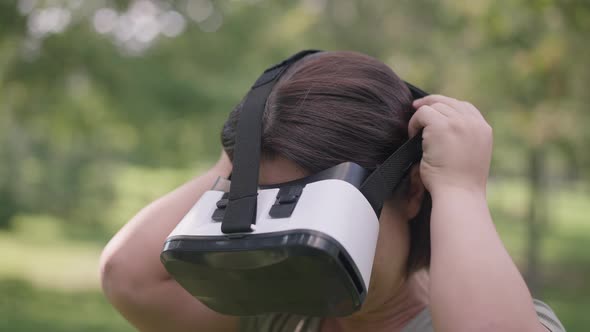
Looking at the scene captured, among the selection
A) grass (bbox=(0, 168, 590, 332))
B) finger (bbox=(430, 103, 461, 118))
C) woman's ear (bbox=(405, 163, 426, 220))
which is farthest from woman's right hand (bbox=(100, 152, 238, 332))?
grass (bbox=(0, 168, 590, 332))

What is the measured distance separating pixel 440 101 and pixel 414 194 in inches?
9.8

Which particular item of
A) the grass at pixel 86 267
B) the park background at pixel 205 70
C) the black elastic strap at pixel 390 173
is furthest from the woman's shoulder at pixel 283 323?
the grass at pixel 86 267

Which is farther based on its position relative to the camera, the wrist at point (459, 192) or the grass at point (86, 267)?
the grass at point (86, 267)

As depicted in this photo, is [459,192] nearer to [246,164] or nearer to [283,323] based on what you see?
[246,164]

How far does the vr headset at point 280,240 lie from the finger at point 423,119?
142 mm

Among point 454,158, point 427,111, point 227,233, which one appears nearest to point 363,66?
point 427,111

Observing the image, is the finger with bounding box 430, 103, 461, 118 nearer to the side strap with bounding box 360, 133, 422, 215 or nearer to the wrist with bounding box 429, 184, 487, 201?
the side strap with bounding box 360, 133, 422, 215

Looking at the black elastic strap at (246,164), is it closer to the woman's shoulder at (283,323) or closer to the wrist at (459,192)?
the wrist at (459,192)

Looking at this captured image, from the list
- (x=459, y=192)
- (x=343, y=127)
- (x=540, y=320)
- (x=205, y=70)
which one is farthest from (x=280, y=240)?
(x=205, y=70)

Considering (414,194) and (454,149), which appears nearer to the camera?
(454,149)

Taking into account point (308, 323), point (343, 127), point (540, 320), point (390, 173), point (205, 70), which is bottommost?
point (540, 320)

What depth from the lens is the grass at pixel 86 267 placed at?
1041cm

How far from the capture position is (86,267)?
1516 cm

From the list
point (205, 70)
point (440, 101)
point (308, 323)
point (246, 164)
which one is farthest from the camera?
point (205, 70)
